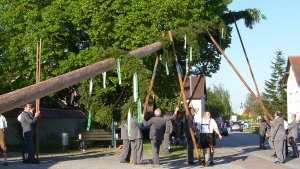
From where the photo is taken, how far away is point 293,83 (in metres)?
53.4

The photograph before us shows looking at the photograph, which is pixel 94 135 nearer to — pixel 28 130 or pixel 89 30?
pixel 89 30

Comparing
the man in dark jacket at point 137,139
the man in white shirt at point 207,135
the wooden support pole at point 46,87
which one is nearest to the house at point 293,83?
the man in white shirt at point 207,135

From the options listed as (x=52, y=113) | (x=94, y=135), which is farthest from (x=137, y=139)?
(x=52, y=113)

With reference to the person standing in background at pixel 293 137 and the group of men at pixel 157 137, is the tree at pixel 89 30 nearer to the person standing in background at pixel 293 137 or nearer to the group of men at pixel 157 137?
the group of men at pixel 157 137

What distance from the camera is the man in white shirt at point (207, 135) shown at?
13.6 meters

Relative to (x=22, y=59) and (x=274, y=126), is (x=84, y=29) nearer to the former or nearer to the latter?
(x=22, y=59)

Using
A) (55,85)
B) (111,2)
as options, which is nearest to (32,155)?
(55,85)

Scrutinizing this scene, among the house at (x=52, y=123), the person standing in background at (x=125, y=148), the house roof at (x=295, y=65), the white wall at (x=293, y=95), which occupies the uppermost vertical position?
the house roof at (x=295, y=65)

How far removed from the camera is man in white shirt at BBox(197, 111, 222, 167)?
537 inches

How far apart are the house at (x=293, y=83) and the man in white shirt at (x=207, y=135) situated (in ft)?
122

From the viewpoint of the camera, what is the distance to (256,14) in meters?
20.1

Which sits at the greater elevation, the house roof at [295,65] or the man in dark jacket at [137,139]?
the house roof at [295,65]

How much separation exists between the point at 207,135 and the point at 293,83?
4256cm

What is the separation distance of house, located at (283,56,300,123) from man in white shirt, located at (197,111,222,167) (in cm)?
3728
